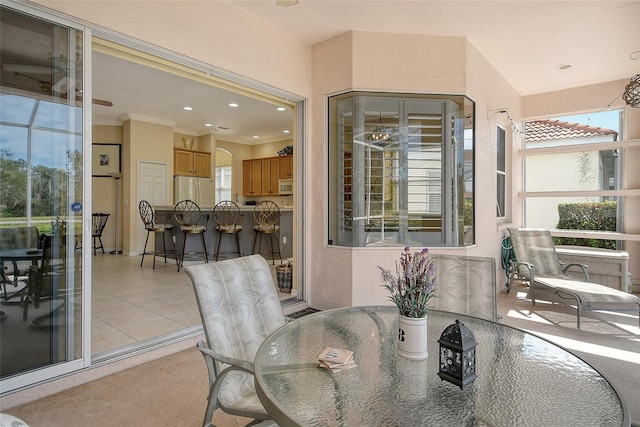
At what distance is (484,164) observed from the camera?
426 centimetres

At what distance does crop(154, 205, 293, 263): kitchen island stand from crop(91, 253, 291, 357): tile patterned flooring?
0.48 m

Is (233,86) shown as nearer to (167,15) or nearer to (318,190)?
(167,15)

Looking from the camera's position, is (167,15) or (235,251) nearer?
(167,15)

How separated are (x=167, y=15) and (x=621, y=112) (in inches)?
236

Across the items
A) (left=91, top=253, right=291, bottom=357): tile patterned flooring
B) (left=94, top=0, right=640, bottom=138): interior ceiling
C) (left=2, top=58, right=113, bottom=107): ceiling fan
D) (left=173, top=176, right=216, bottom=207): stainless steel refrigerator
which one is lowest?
→ (left=91, top=253, right=291, bottom=357): tile patterned flooring

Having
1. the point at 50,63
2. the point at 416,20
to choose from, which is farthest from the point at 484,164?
the point at 50,63

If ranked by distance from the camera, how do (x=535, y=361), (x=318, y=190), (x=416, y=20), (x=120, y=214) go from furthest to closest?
(x=120, y=214)
(x=318, y=190)
(x=416, y=20)
(x=535, y=361)

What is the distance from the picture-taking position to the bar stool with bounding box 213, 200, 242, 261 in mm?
5973

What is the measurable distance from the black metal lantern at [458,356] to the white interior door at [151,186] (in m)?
7.33

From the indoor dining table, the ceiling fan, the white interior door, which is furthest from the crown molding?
the indoor dining table

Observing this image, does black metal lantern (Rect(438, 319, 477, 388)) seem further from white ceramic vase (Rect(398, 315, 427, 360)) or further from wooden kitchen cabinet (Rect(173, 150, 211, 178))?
wooden kitchen cabinet (Rect(173, 150, 211, 178))

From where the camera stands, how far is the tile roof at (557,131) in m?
5.21

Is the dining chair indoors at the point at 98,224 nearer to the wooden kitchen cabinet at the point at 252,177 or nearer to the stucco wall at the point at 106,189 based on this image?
the stucco wall at the point at 106,189

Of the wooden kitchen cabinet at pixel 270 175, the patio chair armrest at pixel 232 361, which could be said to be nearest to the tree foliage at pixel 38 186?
the patio chair armrest at pixel 232 361
